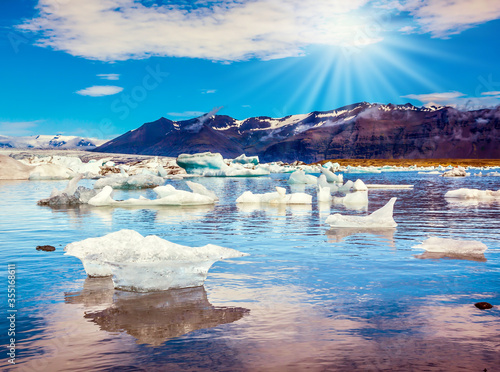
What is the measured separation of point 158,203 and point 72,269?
11.7 m

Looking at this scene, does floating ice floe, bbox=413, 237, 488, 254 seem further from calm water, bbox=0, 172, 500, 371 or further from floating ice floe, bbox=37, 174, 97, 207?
floating ice floe, bbox=37, 174, 97, 207

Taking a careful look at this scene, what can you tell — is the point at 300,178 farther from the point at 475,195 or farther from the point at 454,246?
the point at 454,246

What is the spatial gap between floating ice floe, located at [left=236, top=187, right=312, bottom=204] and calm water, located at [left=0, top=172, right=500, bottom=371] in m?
9.49

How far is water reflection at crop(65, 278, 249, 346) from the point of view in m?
4.66

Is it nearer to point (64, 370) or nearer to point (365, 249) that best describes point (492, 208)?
point (365, 249)

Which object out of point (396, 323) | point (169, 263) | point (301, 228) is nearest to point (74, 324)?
point (169, 263)

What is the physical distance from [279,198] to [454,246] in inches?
459

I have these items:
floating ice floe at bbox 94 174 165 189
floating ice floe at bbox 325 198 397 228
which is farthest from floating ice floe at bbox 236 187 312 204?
floating ice floe at bbox 94 174 165 189

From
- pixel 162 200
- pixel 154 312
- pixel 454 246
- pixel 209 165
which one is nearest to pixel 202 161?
pixel 209 165

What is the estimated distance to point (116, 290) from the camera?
20.2ft

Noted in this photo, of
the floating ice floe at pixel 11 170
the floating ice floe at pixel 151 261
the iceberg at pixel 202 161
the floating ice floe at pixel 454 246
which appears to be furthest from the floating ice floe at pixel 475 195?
the floating ice floe at pixel 11 170

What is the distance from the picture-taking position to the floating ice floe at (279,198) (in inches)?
769

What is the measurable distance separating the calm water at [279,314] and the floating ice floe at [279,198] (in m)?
9.49

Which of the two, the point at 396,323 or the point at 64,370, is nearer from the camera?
the point at 64,370
